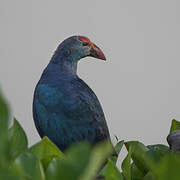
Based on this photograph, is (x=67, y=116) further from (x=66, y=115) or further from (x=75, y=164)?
(x=75, y=164)

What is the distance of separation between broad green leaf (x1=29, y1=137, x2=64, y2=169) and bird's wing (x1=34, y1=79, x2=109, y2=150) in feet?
1.37

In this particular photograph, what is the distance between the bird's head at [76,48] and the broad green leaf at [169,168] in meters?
0.72

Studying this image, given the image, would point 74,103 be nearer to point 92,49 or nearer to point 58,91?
point 58,91

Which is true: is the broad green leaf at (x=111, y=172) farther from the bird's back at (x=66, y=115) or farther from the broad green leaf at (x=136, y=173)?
the bird's back at (x=66, y=115)

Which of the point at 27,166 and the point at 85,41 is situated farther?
the point at 85,41

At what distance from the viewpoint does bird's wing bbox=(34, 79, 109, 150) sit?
0.68 meters

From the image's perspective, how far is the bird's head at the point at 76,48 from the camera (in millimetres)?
855

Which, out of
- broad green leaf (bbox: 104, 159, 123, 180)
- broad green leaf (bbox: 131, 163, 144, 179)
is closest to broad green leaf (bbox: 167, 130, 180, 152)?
broad green leaf (bbox: 131, 163, 144, 179)

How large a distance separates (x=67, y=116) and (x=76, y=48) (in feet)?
0.84

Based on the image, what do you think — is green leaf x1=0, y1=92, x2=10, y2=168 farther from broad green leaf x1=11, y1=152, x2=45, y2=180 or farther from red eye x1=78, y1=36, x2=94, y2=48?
red eye x1=78, y1=36, x2=94, y2=48

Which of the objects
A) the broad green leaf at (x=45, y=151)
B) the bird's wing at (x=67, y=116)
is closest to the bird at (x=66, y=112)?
the bird's wing at (x=67, y=116)

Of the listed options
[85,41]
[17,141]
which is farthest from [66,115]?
[17,141]

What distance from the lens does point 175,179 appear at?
15 centimetres

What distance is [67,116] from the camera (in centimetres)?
68
